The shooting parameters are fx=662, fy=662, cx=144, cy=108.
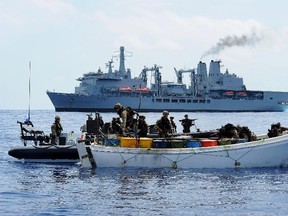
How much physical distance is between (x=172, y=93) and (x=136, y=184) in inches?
5711

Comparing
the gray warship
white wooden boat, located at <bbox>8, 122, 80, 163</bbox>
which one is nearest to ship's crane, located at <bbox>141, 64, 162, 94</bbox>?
the gray warship

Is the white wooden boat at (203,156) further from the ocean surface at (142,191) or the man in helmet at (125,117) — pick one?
the man in helmet at (125,117)

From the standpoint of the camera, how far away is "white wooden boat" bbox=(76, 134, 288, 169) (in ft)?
82.6

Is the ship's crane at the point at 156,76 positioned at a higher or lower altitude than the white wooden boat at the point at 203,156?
higher

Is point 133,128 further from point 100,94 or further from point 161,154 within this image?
point 100,94

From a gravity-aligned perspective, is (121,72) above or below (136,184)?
above

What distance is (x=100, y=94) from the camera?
162m

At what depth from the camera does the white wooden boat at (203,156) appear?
82.6 ft

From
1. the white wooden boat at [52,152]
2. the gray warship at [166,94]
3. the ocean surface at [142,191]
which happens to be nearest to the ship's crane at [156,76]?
the gray warship at [166,94]

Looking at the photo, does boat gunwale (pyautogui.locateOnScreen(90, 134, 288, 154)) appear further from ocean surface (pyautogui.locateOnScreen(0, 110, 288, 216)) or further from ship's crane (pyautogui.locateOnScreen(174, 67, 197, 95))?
ship's crane (pyautogui.locateOnScreen(174, 67, 197, 95))

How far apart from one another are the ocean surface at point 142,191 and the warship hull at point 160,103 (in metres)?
132

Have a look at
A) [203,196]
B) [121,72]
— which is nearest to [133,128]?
[203,196]

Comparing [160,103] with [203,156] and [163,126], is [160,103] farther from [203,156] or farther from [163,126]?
[203,156]

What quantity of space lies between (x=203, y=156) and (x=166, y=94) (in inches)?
5558
